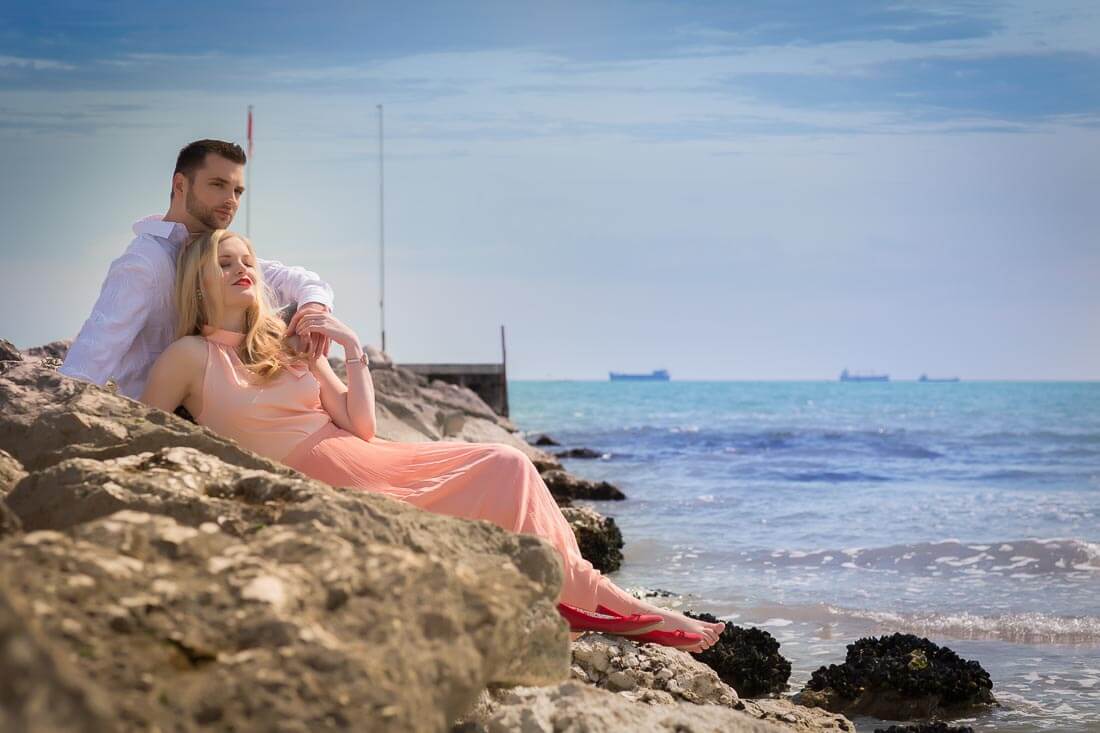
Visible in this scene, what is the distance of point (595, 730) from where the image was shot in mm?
3230

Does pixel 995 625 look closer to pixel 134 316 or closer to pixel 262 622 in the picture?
pixel 134 316

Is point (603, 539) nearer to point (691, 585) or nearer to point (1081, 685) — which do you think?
point (691, 585)

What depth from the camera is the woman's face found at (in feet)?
16.5

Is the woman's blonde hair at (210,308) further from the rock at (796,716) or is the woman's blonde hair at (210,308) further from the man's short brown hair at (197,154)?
the rock at (796,716)

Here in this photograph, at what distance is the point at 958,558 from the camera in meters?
12.3

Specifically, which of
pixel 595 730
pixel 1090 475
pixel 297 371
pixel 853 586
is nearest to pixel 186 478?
pixel 595 730

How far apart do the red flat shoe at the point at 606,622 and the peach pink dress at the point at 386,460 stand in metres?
0.04

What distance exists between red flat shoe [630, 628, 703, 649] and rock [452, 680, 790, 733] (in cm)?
124

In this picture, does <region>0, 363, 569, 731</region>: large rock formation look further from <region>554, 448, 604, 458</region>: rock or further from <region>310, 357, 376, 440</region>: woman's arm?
<region>554, 448, 604, 458</region>: rock

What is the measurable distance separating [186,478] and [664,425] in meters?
45.6

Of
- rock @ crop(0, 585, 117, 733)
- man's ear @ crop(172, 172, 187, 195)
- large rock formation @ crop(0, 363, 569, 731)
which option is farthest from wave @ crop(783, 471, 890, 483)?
rock @ crop(0, 585, 117, 733)

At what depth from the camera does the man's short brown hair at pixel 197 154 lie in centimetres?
533

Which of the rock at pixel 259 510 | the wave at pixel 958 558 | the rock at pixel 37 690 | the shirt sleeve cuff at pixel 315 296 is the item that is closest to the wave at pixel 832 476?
the wave at pixel 958 558

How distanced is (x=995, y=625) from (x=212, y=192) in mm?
6664
